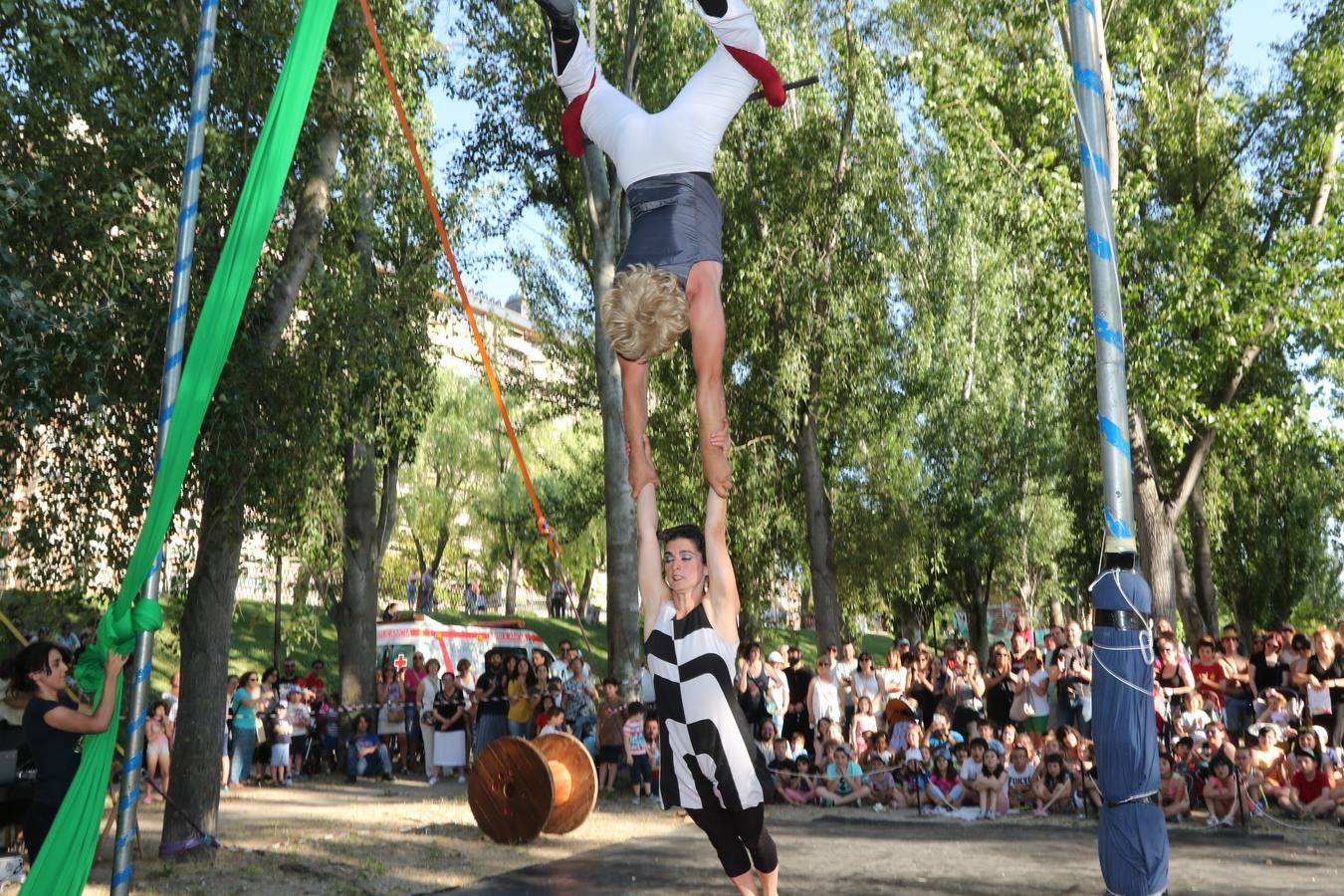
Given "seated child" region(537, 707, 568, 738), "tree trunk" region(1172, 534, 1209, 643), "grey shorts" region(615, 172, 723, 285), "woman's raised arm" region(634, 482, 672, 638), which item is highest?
"grey shorts" region(615, 172, 723, 285)

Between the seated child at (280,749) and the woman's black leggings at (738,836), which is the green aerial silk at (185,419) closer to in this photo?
the woman's black leggings at (738,836)

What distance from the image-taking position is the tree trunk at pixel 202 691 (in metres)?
8.98

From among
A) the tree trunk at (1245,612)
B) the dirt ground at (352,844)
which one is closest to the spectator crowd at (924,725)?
the dirt ground at (352,844)

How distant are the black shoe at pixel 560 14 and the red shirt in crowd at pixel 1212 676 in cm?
871

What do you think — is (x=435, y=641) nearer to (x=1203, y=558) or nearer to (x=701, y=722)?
(x=1203, y=558)

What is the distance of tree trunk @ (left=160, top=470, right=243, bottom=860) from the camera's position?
898cm

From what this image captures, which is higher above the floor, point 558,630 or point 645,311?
point 645,311

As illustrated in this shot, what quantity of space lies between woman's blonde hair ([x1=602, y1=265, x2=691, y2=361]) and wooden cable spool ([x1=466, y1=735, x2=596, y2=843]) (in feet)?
20.5

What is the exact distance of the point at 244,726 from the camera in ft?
45.1

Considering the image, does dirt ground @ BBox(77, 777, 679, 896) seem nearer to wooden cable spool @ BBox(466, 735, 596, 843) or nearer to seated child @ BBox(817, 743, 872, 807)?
wooden cable spool @ BBox(466, 735, 596, 843)

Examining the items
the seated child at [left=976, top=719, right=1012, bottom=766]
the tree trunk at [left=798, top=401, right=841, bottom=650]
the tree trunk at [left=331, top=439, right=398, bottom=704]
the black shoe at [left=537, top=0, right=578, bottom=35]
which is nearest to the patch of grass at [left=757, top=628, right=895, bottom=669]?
the tree trunk at [left=798, top=401, right=841, bottom=650]

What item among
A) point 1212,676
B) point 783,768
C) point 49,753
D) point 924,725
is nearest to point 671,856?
point 783,768

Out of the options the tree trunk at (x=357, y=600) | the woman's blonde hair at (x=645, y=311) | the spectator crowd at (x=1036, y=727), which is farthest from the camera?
the tree trunk at (x=357, y=600)

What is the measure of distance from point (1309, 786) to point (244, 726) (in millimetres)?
10350
